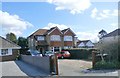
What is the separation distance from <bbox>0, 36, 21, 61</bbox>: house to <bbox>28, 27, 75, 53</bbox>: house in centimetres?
1701

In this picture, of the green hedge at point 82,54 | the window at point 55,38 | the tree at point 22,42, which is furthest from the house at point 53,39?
the tree at point 22,42

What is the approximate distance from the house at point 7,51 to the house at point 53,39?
670 inches

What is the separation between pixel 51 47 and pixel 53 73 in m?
39.3

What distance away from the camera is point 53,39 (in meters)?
57.3

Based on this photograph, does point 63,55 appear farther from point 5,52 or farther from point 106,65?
point 106,65

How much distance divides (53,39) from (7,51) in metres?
18.9

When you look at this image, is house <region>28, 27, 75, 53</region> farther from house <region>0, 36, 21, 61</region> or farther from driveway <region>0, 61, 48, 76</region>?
driveway <region>0, 61, 48, 76</region>

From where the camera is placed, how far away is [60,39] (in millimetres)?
58156

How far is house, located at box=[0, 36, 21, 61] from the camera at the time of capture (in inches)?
1547

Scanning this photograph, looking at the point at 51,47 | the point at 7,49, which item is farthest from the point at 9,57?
the point at 51,47

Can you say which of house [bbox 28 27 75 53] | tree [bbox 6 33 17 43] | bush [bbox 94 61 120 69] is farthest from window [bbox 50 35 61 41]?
bush [bbox 94 61 120 69]

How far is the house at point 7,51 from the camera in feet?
129

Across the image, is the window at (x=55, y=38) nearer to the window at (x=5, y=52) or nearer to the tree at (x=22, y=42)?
the window at (x=5, y=52)

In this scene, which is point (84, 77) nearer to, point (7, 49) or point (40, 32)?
point (7, 49)
